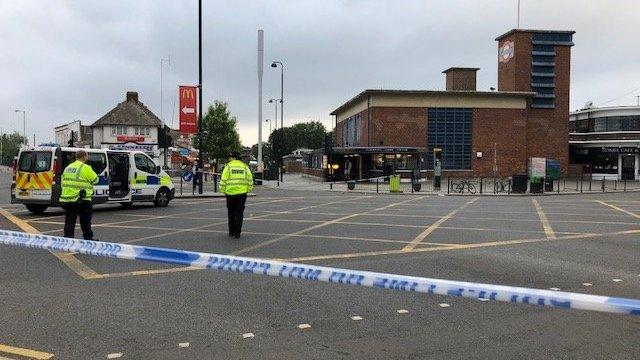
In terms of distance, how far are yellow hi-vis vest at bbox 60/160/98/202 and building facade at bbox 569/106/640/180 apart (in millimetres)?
47708

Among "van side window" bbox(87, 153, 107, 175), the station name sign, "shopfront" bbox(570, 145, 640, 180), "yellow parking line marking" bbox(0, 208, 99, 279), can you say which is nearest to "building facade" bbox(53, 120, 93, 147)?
"van side window" bbox(87, 153, 107, 175)

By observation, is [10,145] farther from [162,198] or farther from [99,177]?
[99,177]

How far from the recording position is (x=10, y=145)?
497 ft

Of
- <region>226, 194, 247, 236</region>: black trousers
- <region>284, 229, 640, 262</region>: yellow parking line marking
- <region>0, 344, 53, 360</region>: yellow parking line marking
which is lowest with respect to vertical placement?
<region>0, 344, 53, 360</region>: yellow parking line marking

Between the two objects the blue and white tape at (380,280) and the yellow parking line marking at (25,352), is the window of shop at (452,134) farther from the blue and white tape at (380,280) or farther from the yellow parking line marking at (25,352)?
the yellow parking line marking at (25,352)

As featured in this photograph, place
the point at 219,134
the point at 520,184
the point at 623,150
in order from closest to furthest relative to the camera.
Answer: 1. the point at 520,184
2. the point at 623,150
3. the point at 219,134

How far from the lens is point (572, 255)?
885cm

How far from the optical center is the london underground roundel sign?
4988 centimetres

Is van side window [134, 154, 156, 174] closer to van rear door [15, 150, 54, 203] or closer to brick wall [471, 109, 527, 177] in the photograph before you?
van rear door [15, 150, 54, 203]

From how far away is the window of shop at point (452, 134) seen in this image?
47094mm

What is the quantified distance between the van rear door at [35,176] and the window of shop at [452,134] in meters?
36.2

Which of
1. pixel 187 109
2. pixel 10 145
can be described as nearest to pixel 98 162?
pixel 187 109

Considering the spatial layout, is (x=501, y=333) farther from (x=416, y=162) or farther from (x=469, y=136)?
(x=469, y=136)

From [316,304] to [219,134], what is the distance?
62113 mm
